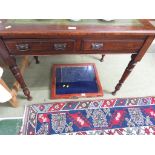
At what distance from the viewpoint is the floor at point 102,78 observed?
123 cm

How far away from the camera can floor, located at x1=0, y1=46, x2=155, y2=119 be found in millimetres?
1231

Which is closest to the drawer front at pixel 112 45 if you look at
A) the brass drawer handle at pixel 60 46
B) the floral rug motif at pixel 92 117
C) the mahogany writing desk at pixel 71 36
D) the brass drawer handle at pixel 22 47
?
the mahogany writing desk at pixel 71 36

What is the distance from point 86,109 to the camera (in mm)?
1193

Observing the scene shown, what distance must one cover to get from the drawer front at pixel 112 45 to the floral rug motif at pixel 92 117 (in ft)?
1.73

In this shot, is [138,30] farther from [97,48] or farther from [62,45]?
[62,45]

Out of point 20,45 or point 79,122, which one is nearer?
point 20,45

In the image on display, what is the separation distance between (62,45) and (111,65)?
0.87 m

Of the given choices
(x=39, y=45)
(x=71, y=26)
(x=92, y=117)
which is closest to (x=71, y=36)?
(x=71, y=26)

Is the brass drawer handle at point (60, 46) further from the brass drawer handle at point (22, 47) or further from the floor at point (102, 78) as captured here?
the floor at point (102, 78)

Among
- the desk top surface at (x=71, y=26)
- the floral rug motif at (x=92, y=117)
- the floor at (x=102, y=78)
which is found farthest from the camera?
the floor at (x=102, y=78)

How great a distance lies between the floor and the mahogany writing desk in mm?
461

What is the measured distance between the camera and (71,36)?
75 centimetres

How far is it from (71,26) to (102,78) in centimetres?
75
